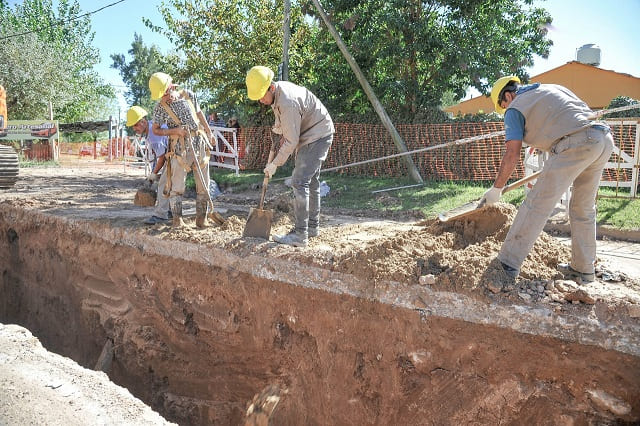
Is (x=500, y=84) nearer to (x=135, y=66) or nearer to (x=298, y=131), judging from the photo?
(x=298, y=131)

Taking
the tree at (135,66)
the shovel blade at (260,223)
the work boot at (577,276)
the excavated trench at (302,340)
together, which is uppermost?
the tree at (135,66)

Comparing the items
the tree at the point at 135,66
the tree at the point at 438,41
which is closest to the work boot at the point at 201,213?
the tree at the point at 438,41

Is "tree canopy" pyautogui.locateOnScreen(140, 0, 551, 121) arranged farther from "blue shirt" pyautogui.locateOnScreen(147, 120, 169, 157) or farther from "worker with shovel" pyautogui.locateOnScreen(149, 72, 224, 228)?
"worker with shovel" pyautogui.locateOnScreen(149, 72, 224, 228)

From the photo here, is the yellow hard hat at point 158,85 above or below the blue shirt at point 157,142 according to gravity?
above

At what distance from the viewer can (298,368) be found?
179 inches

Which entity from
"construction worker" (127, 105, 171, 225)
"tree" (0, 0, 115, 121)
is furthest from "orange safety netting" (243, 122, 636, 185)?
"tree" (0, 0, 115, 121)

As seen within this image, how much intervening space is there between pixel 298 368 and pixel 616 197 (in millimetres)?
6011

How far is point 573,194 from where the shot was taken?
372 centimetres

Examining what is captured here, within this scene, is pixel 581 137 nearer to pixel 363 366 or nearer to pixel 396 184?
pixel 363 366

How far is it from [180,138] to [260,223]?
145 cm

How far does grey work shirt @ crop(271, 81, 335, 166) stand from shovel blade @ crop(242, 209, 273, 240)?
659 mm

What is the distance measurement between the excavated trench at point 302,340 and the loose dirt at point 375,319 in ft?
0.04

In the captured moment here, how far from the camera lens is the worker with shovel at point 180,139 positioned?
Answer: 545 centimetres

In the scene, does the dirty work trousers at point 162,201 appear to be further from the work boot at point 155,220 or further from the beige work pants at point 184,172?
the beige work pants at point 184,172
